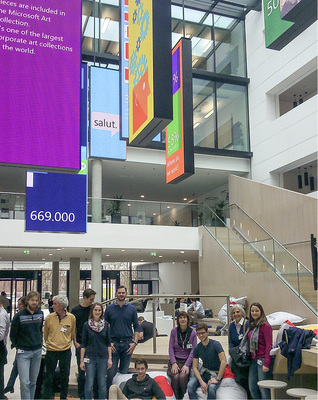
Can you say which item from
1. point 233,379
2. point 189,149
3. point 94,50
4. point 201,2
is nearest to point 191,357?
point 233,379

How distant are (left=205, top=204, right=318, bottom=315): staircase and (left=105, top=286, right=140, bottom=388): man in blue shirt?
232 inches

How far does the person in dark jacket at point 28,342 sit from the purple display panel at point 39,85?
194 cm

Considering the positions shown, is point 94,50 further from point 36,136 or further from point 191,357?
point 191,357

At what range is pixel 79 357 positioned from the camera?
6.56m

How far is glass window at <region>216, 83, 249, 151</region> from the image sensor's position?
20.2m

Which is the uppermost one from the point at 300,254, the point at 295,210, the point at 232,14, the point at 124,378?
Answer: the point at 232,14

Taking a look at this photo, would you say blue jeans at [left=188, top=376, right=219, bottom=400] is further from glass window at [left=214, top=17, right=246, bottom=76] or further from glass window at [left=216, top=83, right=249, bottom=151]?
glass window at [left=214, top=17, right=246, bottom=76]

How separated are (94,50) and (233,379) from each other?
15.8 meters

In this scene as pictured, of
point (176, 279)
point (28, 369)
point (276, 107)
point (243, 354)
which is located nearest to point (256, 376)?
point (243, 354)

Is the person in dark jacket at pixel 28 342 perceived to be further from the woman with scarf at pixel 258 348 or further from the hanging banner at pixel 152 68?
the hanging banner at pixel 152 68

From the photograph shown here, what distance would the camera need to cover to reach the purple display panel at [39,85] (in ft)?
21.3

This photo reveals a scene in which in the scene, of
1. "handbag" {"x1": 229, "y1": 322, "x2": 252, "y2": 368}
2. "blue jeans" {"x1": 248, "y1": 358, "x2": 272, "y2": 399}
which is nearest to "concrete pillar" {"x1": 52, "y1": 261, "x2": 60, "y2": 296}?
"handbag" {"x1": 229, "y1": 322, "x2": 252, "y2": 368}

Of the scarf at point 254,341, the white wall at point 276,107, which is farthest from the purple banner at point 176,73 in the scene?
the scarf at point 254,341

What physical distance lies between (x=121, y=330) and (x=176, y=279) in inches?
989
